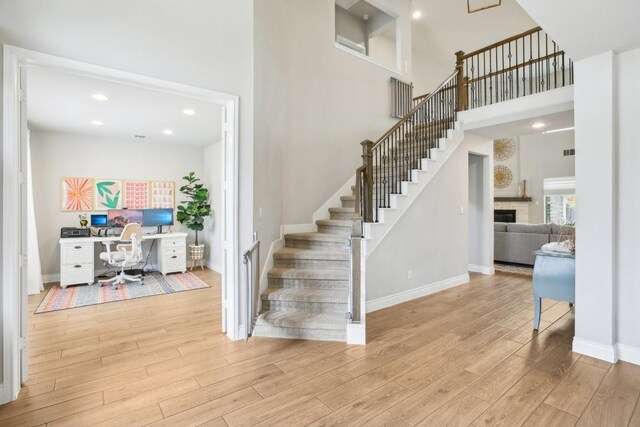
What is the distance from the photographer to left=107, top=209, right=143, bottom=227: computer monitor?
6.09m

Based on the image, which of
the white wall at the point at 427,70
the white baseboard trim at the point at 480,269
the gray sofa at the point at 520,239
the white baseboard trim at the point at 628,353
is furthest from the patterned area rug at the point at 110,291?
the white wall at the point at 427,70

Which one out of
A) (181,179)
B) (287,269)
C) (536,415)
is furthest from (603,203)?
(181,179)

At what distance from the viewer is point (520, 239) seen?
21.7 ft

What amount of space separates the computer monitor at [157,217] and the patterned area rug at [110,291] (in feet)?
3.78

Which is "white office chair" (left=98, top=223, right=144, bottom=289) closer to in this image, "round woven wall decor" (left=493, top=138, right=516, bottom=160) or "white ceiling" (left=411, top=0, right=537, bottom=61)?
"white ceiling" (left=411, top=0, right=537, bottom=61)

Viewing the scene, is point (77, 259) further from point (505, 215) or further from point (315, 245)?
point (505, 215)

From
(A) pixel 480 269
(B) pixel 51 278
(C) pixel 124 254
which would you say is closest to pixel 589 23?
(A) pixel 480 269

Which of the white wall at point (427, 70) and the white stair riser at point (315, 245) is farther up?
the white wall at point (427, 70)

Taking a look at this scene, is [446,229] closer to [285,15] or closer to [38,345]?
[285,15]

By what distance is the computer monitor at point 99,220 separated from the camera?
235 inches

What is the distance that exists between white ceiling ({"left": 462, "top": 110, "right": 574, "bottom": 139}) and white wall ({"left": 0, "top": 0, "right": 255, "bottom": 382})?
3943 millimetres

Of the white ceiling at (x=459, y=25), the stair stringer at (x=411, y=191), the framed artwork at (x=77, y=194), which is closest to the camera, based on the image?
the stair stringer at (x=411, y=191)

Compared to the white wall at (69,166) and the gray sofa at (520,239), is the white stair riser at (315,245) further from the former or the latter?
the gray sofa at (520,239)

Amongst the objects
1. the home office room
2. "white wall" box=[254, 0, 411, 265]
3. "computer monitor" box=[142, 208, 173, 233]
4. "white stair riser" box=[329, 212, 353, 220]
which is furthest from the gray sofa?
"computer monitor" box=[142, 208, 173, 233]
